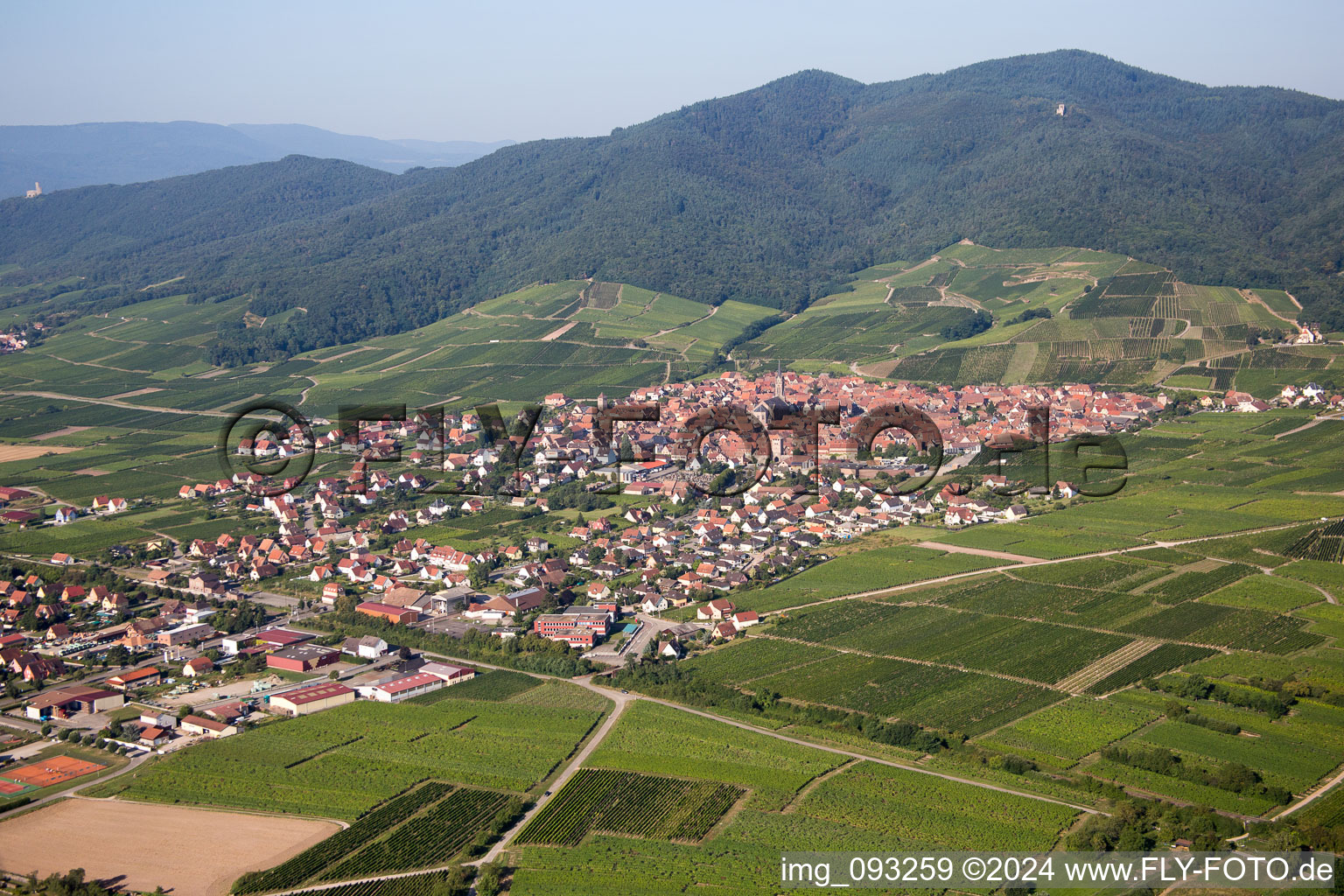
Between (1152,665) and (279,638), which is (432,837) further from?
(1152,665)

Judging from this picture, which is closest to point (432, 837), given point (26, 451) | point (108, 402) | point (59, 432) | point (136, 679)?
point (136, 679)

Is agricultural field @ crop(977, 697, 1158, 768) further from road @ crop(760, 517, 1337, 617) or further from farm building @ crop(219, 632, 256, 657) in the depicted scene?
farm building @ crop(219, 632, 256, 657)

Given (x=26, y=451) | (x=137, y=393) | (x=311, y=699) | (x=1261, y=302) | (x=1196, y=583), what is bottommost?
(x=311, y=699)

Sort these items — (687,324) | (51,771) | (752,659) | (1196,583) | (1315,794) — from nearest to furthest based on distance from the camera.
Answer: (1315,794)
(51,771)
(752,659)
(1196,583)
(687,324)

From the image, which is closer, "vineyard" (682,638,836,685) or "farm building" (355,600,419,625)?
"vineyard" (682,638,836,685)

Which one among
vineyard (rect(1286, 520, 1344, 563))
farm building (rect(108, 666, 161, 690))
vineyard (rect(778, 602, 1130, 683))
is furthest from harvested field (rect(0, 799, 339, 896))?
vineyard (rect(1286, 520, 1344, 563))

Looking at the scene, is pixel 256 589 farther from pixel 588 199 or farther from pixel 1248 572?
pixel 588 199

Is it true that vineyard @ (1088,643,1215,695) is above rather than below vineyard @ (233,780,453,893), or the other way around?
above
